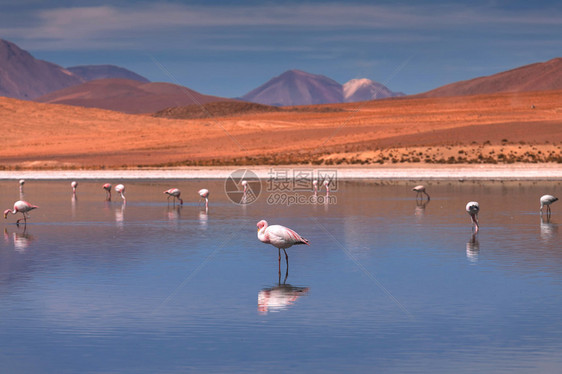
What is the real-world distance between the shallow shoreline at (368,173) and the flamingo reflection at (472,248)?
33083 mm

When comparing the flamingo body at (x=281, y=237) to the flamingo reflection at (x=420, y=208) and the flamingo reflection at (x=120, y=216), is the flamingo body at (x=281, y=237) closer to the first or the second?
the flamingo reflection at (x=120, y=216)

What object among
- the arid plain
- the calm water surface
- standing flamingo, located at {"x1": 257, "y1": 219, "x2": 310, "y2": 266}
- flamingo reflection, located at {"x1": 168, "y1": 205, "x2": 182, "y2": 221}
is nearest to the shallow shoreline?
the arid plain

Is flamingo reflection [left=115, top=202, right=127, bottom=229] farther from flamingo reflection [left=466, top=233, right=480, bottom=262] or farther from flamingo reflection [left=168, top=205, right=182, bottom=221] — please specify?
flamingo reflection [left=466, top=233, right=480, bottom=262]

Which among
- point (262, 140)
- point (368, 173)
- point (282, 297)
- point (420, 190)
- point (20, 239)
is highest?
point (262, 140)

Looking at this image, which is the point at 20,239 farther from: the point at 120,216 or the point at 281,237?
the point at 281,237

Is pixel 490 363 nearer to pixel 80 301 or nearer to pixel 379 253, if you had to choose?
pixel 80 301

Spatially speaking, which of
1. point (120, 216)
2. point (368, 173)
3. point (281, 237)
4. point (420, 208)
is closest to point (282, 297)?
point (281, 237)

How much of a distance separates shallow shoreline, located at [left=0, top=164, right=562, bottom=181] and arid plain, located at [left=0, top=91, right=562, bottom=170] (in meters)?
5.24

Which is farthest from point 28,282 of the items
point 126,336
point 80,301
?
point 126,336

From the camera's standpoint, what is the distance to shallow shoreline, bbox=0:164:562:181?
185ft

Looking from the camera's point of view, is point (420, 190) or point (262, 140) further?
point (262, 140)

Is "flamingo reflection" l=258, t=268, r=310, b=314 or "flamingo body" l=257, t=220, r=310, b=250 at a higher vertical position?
"flamingo body" l=257, t=220, r=310, b=250

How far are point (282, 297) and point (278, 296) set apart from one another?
108mm

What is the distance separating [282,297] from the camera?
13.9 metres
